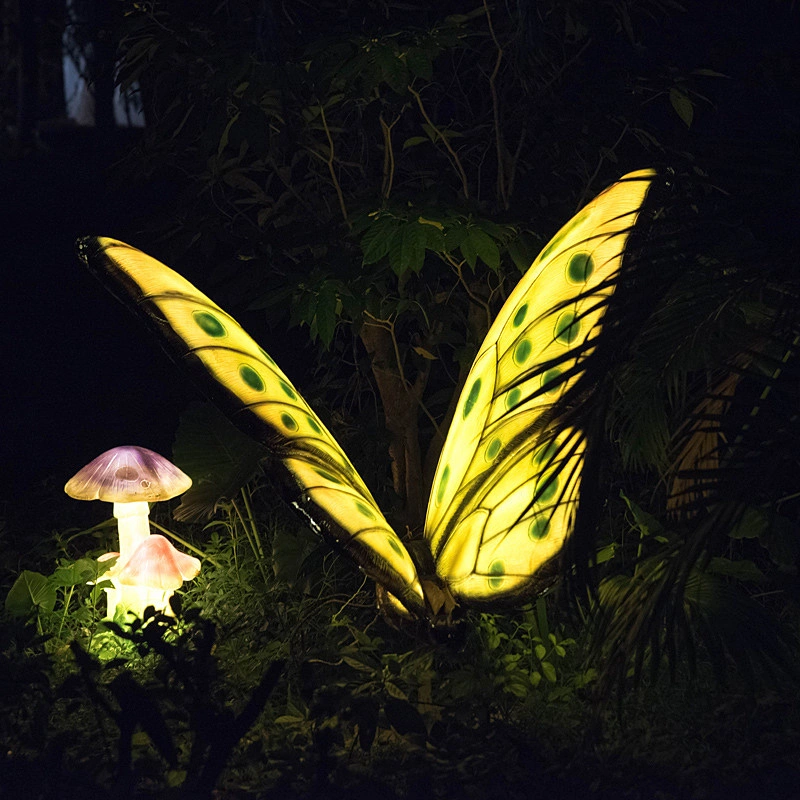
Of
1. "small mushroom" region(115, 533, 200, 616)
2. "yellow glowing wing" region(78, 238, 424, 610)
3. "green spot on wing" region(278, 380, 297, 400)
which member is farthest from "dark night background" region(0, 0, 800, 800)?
"yellow glowing wing" region(78, 238, 424, 610)

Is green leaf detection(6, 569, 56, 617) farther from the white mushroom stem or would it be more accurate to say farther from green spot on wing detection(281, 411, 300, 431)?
green spot on wing detection(281, 411, 300, 431)

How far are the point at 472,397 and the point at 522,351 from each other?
248mm

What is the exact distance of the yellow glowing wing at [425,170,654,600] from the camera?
317 cm

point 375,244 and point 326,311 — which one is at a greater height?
point 375,244

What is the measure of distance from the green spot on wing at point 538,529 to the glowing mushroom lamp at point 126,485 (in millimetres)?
1495

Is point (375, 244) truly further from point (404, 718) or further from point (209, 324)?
point (404, 718)

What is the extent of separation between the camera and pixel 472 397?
11.6 ft

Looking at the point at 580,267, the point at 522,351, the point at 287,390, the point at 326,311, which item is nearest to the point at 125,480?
the point at 287,390

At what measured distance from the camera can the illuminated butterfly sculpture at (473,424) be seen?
3168mm

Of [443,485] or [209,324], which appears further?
[443,485]

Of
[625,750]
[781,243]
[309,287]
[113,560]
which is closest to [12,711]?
[113,560]

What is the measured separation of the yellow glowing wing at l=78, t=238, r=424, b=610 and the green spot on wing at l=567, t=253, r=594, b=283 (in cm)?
87

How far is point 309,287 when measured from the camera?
12.2ft

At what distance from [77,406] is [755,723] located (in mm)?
4313
